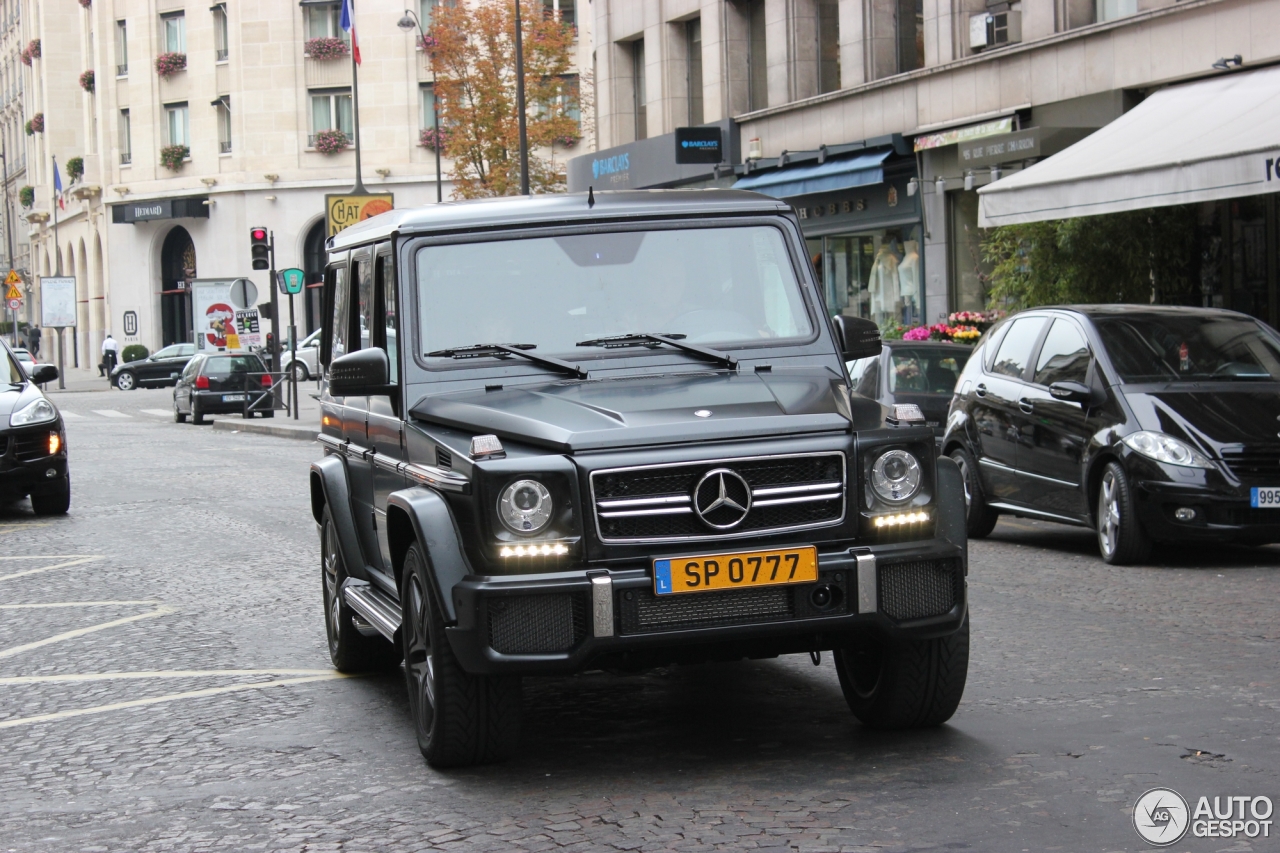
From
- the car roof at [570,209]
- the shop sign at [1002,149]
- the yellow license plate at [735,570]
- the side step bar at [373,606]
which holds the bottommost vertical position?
the side step bar at [373,606]

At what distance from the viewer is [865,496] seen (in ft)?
17.9

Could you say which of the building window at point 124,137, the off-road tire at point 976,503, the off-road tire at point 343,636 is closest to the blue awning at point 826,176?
the off-road tire at point 976,503

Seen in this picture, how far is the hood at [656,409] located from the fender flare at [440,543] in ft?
1.00

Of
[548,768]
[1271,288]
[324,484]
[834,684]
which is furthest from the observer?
[1271,288]

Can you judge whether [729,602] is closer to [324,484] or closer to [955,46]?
[324,484]

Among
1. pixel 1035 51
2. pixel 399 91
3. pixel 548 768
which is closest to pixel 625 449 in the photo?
pixel 548 768

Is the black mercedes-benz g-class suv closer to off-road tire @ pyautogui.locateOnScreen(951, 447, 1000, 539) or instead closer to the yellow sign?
off-road tire @ pyautogui.locateOnScreen(951, 447, 1000, 539)

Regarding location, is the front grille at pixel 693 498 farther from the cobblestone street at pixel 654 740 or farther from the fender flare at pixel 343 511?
the fender flare at pixel 343 511

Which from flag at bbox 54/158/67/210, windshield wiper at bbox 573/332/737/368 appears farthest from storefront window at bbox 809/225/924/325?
flag at bbox 54/158/67/210

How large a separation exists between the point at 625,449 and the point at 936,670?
4.44 ft

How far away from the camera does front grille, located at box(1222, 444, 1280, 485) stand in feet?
34.4

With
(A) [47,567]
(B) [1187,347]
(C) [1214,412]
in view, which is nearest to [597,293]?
(C) [1214,412]

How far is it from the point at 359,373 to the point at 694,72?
29.8 metres

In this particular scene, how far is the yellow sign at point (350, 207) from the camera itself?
32.8 m
